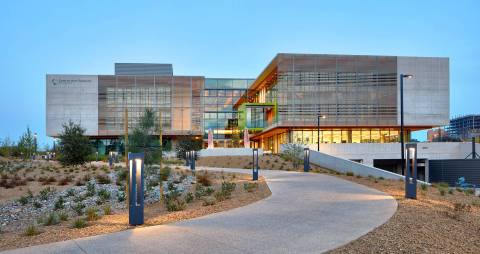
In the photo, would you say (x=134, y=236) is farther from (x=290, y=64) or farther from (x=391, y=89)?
(x=391, y=89)

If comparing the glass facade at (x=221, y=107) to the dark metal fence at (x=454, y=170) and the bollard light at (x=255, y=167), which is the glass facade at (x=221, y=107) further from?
the bollard light at (x=255, y=167)

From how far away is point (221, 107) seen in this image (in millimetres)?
85000

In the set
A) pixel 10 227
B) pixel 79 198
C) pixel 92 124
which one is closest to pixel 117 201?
pixel 79 198

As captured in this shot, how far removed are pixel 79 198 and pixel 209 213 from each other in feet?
23.7

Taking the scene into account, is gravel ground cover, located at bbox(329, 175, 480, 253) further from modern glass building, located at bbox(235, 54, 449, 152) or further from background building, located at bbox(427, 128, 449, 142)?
background building, located at bbox(427, 128, 449, 142)

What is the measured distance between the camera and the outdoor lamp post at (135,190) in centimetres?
872

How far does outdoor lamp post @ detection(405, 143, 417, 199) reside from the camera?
484 inches

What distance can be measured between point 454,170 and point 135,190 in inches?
1633

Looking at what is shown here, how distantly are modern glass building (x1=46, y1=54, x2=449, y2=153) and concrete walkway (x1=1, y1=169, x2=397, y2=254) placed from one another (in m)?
47.6

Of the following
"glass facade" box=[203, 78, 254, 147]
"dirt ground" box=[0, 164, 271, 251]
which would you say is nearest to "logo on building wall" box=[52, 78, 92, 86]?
"glass facade" box=[203, 78, 254, 147]

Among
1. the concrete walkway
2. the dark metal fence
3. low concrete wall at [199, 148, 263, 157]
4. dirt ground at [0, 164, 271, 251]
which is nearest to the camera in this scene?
the concrete walkway

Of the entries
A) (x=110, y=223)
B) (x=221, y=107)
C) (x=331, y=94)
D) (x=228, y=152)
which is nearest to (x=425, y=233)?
(x=110, y=223)

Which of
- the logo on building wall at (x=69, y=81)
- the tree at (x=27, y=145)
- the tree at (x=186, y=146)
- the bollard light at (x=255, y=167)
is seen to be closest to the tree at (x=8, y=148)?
the tree at (x=27, y=145)

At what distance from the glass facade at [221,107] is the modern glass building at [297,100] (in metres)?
4.18
